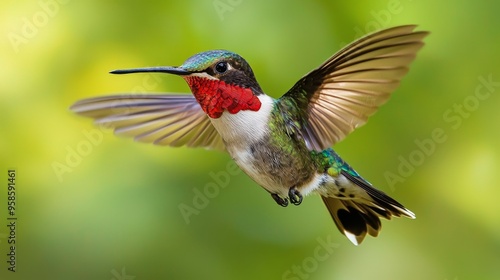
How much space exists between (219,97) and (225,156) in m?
1.21

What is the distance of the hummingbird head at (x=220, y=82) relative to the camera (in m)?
0.96

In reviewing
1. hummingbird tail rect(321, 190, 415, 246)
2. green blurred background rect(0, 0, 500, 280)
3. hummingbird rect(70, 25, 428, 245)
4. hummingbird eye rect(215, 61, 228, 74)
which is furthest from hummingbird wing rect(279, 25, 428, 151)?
green blurred background rect(0, 0, 500, 280)

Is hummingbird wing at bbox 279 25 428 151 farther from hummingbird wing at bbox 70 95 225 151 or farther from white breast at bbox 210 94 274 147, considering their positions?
hummingbird wing at bbox 70 95 225 151

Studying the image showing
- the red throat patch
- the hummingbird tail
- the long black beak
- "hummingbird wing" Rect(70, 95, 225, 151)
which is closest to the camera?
the long black beak

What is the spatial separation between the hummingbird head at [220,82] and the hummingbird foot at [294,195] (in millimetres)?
179

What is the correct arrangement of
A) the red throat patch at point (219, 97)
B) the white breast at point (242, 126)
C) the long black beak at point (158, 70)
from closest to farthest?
the long black beak at point (158, 70)
the red throat patch at point (219, 97)
the white breast at point (242, 126)

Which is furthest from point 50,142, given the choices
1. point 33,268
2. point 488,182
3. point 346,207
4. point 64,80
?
point 488,182

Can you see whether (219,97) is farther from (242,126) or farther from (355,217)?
(355,217)

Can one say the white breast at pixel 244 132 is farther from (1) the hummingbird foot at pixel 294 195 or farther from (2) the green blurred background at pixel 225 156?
(2) the green blurred background at pixel 225 156

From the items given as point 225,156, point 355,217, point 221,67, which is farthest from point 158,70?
point 225,156

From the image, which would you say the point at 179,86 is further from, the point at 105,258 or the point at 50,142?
the point at 105,258

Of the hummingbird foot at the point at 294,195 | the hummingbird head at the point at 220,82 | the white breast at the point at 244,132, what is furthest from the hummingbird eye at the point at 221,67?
the hummingbird foot at the point at 294,195

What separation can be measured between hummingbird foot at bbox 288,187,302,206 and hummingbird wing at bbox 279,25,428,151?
0.08m

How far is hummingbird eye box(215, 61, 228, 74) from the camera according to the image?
3.28 ft
